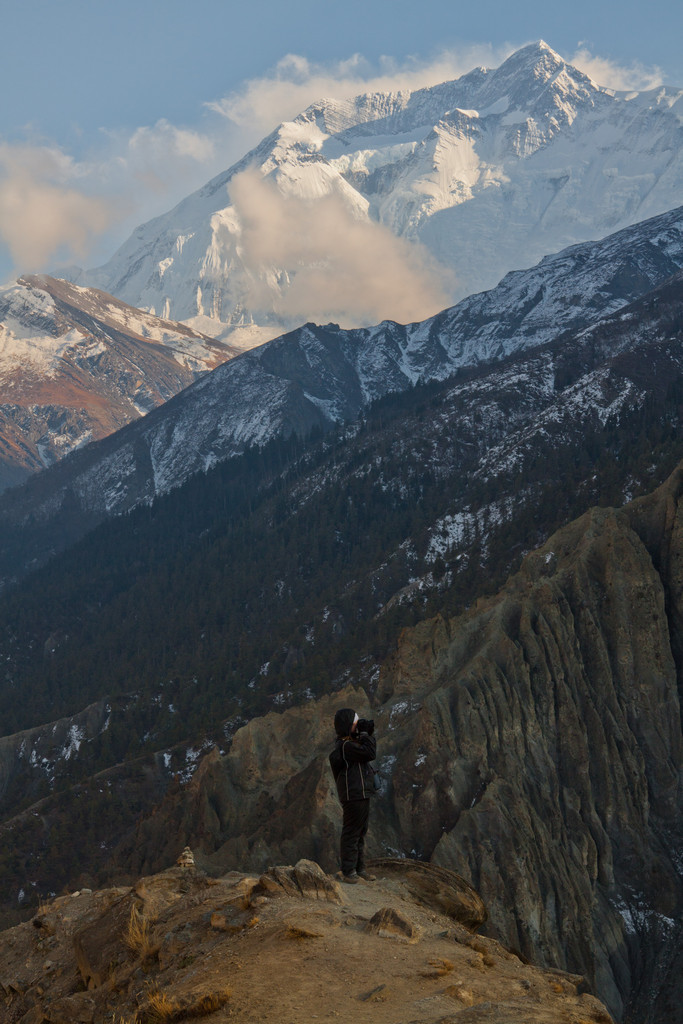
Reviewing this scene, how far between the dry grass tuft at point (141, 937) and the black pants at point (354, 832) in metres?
3.98

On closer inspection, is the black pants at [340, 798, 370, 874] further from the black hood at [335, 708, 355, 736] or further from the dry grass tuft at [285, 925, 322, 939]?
the dry grass tuft at [285, 925, 322, 939]

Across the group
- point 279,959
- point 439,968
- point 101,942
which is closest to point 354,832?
point 101,942

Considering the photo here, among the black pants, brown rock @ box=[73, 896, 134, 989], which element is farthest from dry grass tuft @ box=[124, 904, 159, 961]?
the black pants

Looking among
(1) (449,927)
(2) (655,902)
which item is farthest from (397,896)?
(2) (655,902)

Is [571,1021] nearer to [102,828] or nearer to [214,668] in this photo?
[102,828]

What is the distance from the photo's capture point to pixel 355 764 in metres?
16.4

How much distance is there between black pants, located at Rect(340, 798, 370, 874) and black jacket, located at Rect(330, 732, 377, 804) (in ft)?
0.64

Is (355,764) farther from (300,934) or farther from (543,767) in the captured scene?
(543,767)

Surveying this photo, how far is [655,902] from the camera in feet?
140

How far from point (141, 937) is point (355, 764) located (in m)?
4.67

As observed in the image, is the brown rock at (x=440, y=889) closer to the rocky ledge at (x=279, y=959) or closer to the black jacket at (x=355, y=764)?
the rocky ledge at (x=279, y=959)

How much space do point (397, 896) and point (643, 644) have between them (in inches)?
1439

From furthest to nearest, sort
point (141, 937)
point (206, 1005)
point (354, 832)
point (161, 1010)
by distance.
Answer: point (354, 832) → point (141, 937) → point (161, 1010) → point (206, 1005)

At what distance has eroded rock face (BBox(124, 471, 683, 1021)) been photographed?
38.0 m
